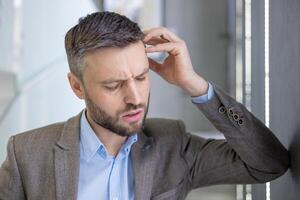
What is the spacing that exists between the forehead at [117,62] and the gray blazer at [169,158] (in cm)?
→ 20

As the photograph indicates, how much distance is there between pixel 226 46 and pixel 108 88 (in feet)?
10.9

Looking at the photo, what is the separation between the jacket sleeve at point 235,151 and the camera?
127 cm

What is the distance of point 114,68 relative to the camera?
1232mm

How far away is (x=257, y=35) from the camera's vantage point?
1.51 m

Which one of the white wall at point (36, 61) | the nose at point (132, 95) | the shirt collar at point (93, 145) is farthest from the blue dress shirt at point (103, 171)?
the white wall at point (36, 61)

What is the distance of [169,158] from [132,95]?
24 centimetres

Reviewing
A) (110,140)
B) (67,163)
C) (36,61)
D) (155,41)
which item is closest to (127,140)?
(110,140)

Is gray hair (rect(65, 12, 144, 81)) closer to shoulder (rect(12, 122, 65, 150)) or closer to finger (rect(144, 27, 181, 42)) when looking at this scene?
finger (rect(144, 27, 181, 42))

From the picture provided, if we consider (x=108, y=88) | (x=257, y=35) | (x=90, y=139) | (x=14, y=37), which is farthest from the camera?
(x=14, y=37)

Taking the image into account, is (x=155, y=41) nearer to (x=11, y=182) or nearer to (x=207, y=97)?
(x=207, y=97)

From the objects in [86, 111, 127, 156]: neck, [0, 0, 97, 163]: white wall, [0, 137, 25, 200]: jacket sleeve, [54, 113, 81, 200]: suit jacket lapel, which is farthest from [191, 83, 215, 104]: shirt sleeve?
[0, 0, 97, 163]: white wall

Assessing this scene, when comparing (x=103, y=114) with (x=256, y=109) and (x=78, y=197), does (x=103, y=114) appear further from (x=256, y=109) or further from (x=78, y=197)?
(x=256, y=109)

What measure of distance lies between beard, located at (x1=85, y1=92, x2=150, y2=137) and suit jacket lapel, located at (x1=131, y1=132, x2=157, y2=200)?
101mm

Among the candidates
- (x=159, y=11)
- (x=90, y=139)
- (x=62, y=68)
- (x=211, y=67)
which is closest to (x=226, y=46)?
(x=211, y=67)
